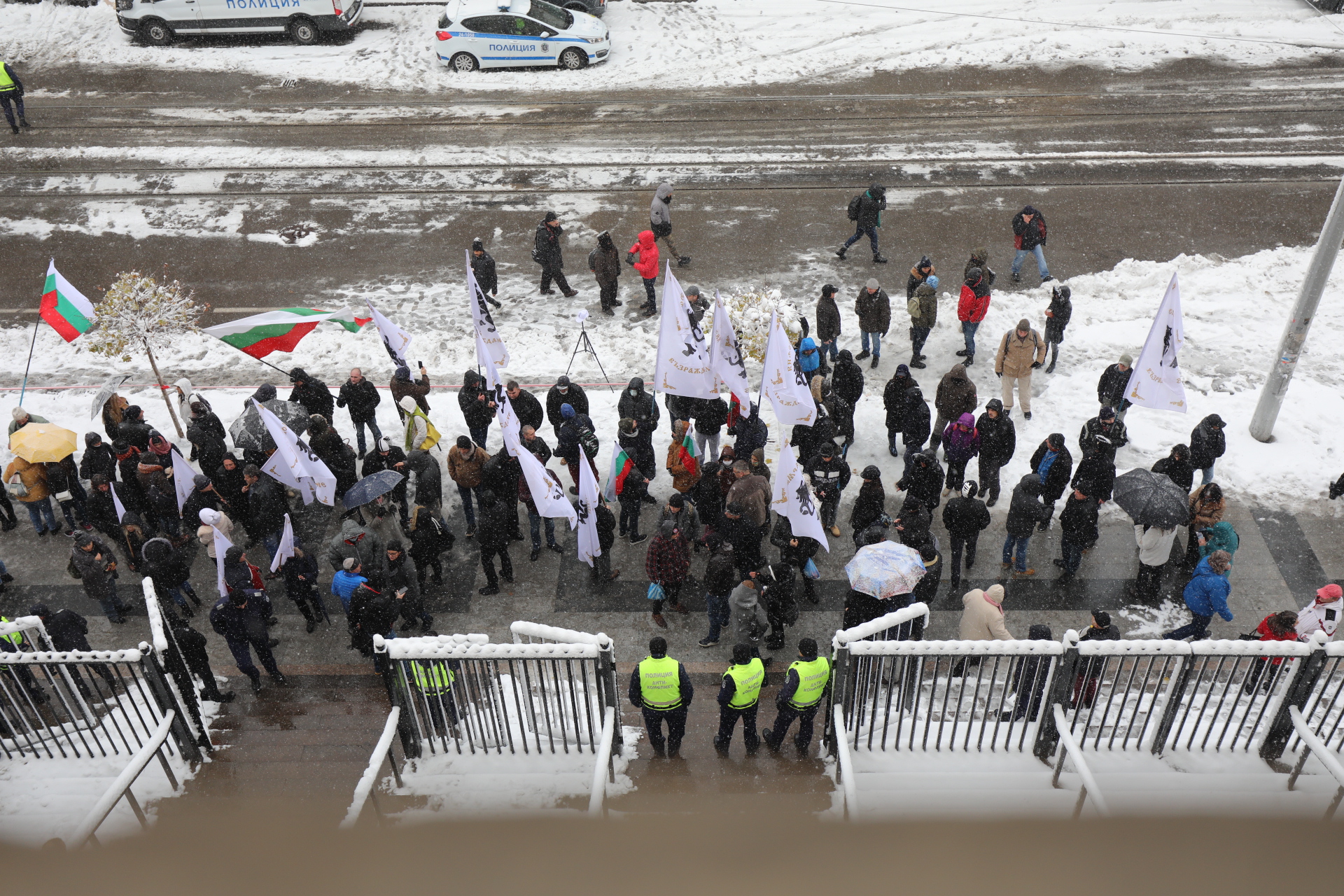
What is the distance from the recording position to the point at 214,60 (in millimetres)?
24688

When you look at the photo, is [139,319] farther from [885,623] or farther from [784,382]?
[885,623]

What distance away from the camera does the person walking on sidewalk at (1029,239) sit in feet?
49.9

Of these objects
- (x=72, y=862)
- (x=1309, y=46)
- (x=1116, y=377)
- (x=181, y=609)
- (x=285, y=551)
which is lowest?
(x=181, y=609)

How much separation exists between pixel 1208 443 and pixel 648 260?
8208mm

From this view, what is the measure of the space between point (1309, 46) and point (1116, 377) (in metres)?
17.6

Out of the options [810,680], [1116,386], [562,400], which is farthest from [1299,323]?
[562,400]

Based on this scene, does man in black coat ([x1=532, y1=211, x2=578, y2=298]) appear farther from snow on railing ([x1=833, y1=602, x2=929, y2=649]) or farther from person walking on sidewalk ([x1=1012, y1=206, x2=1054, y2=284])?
snow on railing ([x1=833, y1=602, x2=929, y2=649])

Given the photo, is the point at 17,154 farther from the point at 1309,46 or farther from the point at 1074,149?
the point at 1309,46

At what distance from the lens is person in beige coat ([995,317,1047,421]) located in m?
12.2

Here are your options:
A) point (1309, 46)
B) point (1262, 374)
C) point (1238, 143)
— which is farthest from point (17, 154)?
point (1309, 46)

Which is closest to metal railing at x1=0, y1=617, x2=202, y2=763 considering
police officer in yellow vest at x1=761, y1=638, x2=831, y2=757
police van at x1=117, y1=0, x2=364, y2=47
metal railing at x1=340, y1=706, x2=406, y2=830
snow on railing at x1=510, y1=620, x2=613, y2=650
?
metal railing at x1=340, y1=706, x2=406, y2=830

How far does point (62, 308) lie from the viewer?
12.0 meters

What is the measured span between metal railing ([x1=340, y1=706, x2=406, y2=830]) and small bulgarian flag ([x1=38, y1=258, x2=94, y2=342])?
8043 millimetres

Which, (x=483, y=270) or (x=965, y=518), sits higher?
(x=483, y=270)
